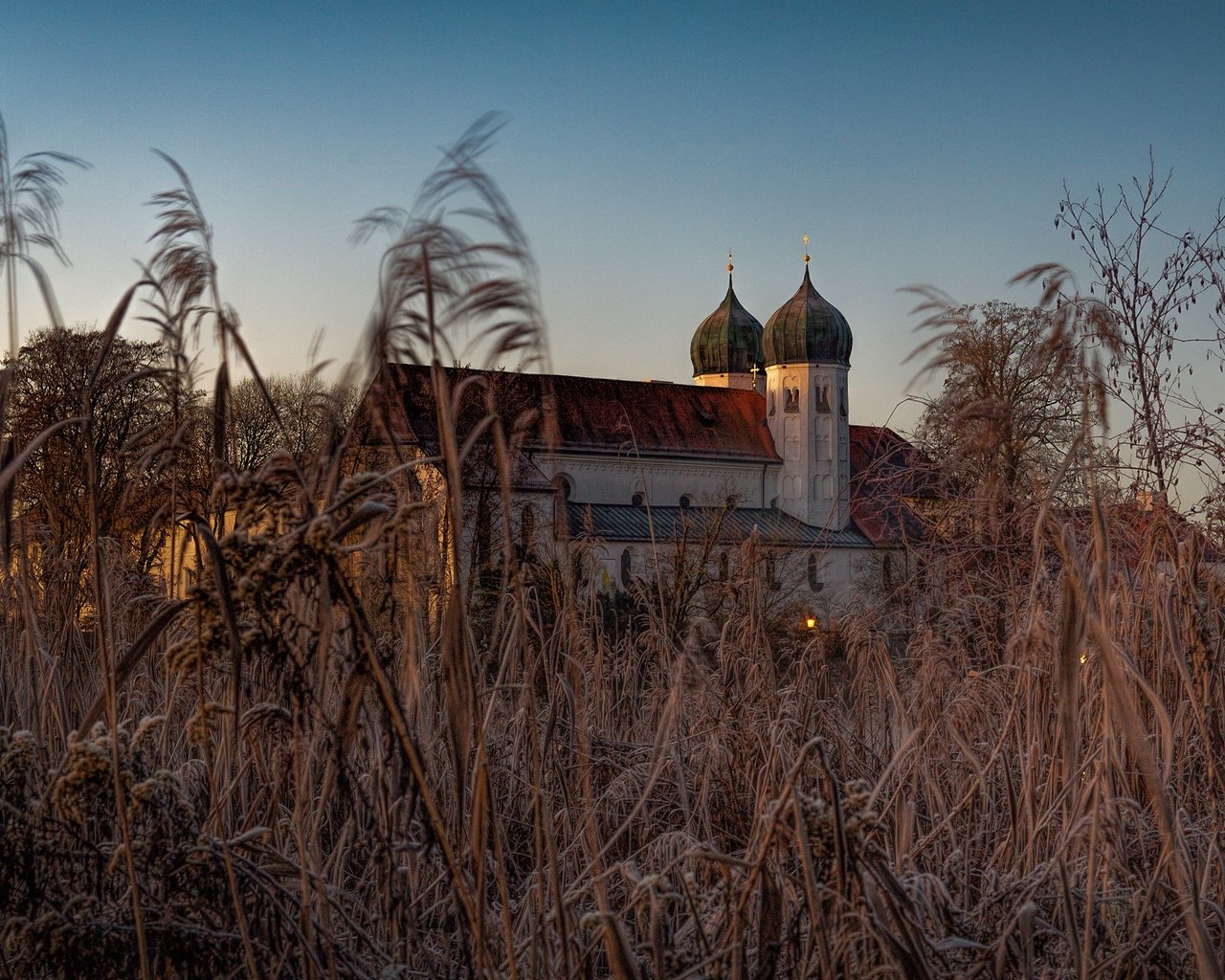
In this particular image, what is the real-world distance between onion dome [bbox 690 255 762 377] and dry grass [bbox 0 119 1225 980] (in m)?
64.0

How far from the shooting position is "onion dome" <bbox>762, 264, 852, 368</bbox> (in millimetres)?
60375

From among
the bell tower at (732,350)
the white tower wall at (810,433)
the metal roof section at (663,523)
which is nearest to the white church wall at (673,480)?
the metal roof section at (663,523)

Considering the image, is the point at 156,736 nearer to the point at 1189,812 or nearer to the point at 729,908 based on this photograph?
the point at 729,908

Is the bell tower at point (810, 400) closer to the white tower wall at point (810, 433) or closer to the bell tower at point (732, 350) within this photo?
the white tower wall at point (810, 433)

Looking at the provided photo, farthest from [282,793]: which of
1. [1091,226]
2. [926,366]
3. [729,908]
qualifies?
[1091,226]

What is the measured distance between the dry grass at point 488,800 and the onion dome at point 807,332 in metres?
57.1

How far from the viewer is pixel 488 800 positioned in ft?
6.36

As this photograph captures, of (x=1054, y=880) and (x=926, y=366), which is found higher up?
(x=926, y=366)

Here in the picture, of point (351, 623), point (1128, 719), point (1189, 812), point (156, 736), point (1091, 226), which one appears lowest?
point (1189, 812)

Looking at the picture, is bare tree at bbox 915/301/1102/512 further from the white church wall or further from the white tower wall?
the white tower wall

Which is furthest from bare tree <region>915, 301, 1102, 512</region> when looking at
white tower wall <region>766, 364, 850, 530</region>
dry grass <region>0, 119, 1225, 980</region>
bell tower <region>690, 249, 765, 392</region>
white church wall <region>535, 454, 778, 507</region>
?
bell tower <region>690, 249, 765, 392</region>

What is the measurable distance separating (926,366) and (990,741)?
1.99 m

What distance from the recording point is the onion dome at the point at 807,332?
60.4m

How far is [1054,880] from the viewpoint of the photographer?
2.89 meters
